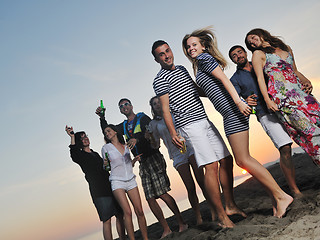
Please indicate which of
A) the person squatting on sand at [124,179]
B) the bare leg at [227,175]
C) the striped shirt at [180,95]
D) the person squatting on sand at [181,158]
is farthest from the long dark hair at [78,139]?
the bare leg at [227,175]

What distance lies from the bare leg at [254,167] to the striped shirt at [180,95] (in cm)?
44

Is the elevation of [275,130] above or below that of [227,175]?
above

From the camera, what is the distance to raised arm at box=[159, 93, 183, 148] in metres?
3.65

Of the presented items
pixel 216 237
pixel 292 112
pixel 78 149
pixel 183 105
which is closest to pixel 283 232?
pixel 216 237

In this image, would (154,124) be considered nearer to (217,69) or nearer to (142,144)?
(142,144)

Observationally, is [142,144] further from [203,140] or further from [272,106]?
[272,106]

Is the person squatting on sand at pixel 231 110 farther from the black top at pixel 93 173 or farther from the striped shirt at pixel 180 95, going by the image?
the black top at pixel 93 173

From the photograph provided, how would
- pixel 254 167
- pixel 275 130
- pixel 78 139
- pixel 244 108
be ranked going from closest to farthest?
pixel 244 108, pixel 254 167, pixel 275 130, pixel 78 139

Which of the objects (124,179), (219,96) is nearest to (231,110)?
(219,96)

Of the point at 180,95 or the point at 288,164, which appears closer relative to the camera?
the point at 180,95

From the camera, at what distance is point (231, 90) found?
11.8 feet

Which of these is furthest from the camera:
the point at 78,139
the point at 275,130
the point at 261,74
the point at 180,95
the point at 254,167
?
the point at 78,139

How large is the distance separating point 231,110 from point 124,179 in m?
1.94

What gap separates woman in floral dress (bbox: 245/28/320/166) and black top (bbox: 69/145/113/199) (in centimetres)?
264
